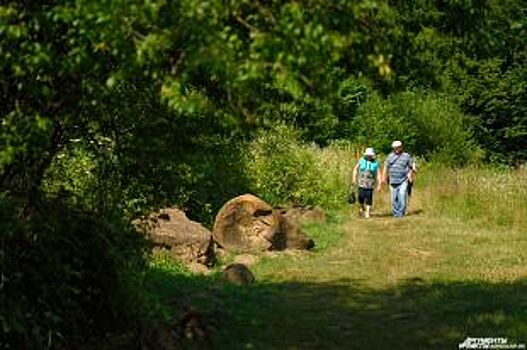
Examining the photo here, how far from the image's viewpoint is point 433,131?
118ft

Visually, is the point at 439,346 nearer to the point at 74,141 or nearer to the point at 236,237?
the point at 74,141

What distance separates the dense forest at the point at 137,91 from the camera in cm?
416

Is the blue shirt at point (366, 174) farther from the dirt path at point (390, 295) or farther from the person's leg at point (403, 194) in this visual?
the dirt path at point (390, 295)

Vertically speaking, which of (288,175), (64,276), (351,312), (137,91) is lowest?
(351,312)

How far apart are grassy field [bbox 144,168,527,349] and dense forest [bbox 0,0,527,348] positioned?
1556 millimetres

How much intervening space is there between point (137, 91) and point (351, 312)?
4581mm

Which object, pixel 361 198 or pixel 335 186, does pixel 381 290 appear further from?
pixel 335 186

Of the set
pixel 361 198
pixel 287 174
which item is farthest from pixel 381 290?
pixel 287 174

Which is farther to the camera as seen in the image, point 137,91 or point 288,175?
point 288,175

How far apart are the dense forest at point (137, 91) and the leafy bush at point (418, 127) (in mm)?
27597

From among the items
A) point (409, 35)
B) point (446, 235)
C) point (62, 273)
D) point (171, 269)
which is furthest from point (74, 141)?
point (446, 235)

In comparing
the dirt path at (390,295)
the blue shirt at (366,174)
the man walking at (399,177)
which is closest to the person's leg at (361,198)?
the blue shirt at (366,174)

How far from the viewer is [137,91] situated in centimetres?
703

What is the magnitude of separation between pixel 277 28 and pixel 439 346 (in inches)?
206
